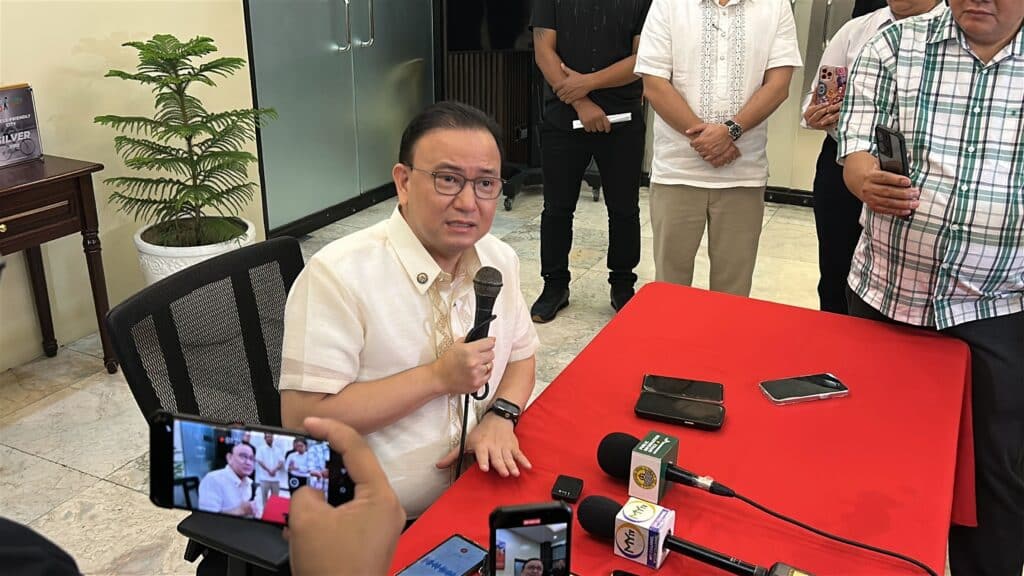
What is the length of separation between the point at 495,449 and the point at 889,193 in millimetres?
1042

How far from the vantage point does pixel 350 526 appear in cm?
88

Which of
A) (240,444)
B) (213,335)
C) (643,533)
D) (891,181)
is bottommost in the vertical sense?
(643,533)

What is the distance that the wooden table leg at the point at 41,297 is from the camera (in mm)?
3125

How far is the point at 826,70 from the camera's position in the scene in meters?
2.59

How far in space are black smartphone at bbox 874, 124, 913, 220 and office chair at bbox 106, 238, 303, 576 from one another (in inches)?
49.0

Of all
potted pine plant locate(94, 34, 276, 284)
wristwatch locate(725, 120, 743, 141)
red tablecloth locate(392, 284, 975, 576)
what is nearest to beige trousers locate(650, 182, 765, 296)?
wristwatch locate(725, 120, 743, 141)

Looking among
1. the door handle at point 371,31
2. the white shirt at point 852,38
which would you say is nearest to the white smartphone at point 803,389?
the white shirt at point 852,38

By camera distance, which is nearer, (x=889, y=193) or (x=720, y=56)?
(x=889, y=193)

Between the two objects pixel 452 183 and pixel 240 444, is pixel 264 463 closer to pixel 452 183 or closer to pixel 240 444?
pixel 240 444

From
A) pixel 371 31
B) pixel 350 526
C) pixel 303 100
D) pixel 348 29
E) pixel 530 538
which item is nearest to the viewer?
pixel 350 526

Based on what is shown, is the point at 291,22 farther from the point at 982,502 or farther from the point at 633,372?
the point at 982,502

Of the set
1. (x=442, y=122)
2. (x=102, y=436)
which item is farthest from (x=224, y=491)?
(x=102, y=436)

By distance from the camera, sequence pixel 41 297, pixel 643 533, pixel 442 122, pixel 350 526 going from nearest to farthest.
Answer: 1. pixel 350 526
2. pixel 643 533
3. pixel 442 122
4. pixel 41 297

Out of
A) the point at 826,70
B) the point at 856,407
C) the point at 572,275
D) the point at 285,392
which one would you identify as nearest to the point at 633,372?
the point at 856,407
